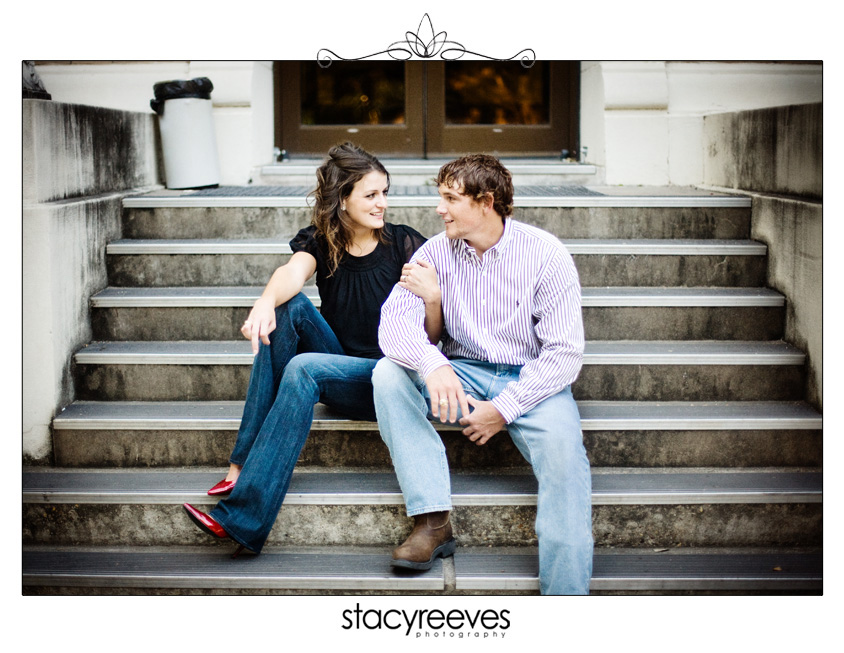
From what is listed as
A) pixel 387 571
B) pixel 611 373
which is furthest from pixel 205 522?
pixel 611 373

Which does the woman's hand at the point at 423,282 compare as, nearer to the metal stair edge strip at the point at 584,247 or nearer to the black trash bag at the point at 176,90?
the metal stair edge strip at the point at 584,247

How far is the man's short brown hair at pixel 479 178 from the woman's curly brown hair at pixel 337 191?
362 mm

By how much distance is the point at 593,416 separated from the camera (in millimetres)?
3035

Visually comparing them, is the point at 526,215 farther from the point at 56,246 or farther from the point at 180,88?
the point at 56,246

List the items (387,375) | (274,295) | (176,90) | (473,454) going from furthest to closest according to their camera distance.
Result: (176,90)
(473,454)
(274,295)
(387,375)

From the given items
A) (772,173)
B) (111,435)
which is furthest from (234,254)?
(772,173)

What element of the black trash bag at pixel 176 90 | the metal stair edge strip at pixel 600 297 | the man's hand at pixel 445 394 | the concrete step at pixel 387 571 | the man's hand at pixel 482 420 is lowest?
the concrete step at pixel 387 571

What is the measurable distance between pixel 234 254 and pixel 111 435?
1.07 meters

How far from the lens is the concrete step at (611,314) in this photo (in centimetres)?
343

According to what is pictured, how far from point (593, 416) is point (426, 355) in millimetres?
811

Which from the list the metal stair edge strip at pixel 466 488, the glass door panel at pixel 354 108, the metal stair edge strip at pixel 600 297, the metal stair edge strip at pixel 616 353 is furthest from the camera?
the glass door panel at pixel 354 108

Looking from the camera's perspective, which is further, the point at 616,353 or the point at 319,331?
the point at 616,353

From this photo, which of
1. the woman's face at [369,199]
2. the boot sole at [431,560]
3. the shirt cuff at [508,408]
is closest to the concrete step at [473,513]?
the boot sole at [431,560]
